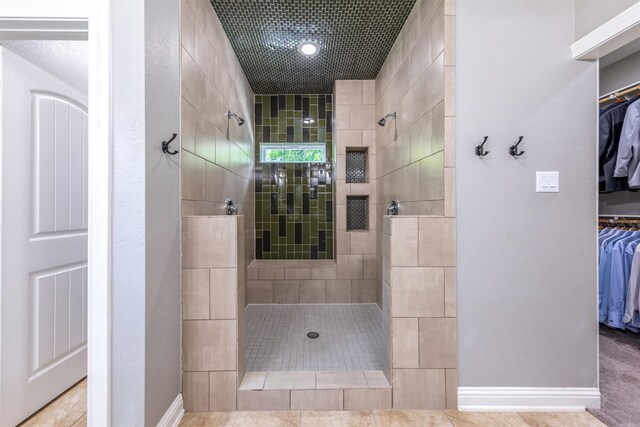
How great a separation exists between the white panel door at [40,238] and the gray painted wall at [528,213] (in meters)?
2.25

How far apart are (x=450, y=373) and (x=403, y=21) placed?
2.29 meters

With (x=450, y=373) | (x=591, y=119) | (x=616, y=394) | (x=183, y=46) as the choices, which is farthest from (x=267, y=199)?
(x=616, y=394)

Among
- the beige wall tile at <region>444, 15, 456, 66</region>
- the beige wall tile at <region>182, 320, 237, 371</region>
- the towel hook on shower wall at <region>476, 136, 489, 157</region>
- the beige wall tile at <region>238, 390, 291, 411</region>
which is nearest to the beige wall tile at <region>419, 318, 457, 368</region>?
the beige wall tile at <region>238, 390, 291, 411</region>

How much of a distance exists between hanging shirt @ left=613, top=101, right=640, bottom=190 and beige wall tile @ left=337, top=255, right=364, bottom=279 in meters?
2.24

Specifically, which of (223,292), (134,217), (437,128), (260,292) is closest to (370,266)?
(260,292)

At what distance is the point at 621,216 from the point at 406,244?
96.3 inches

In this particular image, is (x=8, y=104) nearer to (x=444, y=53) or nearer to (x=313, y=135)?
(x=444, y=53)

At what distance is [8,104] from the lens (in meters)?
1.42

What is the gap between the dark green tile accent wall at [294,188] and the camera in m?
3.38

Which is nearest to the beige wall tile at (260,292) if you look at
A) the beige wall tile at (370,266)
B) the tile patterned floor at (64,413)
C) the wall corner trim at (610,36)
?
the beige wall tile at (370,266)

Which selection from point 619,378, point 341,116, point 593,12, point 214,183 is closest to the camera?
point 593,12

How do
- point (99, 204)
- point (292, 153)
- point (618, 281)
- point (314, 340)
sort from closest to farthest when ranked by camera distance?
1. point (99, 204)
2. point (314, 340)
3. point (618, 281)
4. point (292, 153)

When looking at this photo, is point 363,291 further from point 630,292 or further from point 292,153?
point 630,292

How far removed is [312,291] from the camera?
2998 millimetres
